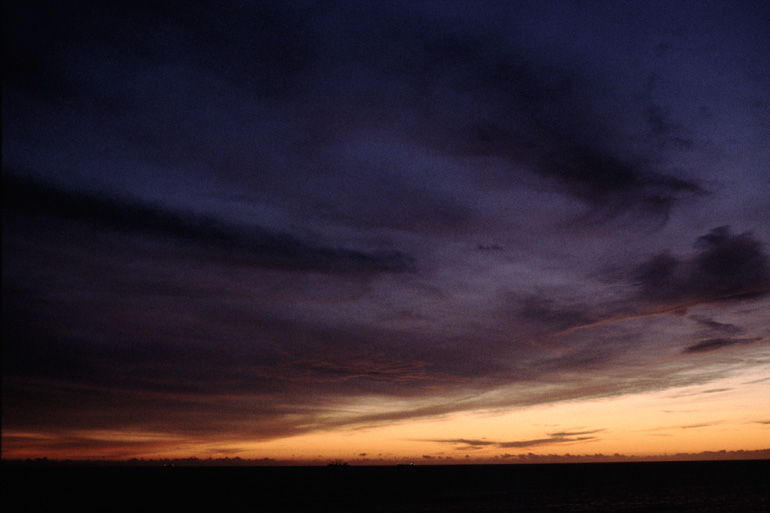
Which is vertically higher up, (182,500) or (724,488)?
(182,500)

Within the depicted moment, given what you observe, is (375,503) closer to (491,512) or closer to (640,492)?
(491,512)

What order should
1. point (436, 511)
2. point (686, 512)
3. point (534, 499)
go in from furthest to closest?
point (534, 499) < point (436, 511) < point (686, 512)

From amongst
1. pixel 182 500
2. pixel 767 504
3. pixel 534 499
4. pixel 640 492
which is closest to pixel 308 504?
pixel 182 500

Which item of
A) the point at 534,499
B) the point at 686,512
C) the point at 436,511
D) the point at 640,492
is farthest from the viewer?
the point at 640,492

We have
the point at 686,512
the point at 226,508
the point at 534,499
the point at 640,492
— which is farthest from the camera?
the point at 640,492

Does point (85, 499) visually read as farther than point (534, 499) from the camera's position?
Yes

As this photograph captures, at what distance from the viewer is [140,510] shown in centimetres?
6194

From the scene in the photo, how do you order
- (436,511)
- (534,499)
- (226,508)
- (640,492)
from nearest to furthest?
(436,511) → (226,508) → (534,499) → (640,492)

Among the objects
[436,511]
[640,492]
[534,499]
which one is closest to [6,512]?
[436,511]

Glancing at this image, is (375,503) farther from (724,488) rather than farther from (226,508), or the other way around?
(724,488)

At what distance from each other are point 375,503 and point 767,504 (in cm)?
5232

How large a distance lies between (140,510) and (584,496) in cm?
6864

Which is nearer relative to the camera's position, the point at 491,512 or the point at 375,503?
the point at 491,512

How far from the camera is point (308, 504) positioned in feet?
211
